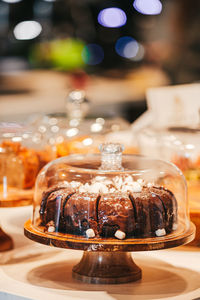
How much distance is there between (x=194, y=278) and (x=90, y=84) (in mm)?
3792

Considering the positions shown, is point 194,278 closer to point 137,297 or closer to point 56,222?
point 137,297

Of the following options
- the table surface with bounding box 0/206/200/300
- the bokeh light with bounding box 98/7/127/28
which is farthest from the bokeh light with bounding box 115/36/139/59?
the table surface with bounding box 0/206/200/300

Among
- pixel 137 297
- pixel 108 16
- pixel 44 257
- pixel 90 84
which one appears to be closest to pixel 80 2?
pixel 108 16

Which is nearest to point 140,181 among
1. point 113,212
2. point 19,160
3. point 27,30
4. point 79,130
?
point 113,212

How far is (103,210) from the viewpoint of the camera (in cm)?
134

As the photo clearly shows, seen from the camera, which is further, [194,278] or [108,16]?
[108,16]

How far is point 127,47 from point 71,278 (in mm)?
4387

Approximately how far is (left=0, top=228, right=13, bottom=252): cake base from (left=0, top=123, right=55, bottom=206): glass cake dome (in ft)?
0.54

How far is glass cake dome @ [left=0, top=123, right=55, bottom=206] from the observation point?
2039mm

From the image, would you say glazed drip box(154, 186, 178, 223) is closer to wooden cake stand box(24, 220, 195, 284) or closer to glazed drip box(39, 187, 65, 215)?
wooden cake stand box(24, 220, 195, 284)

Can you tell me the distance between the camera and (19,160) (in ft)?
7.16

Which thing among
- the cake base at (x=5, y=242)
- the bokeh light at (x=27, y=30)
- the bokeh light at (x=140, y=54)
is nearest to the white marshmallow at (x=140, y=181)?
the cake base at (x=5, y=242)

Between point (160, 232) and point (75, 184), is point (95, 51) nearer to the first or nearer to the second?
point (75, 184)

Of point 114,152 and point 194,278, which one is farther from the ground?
point 114,152
